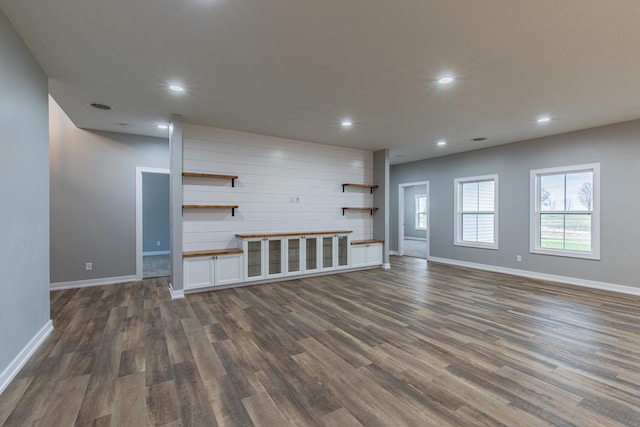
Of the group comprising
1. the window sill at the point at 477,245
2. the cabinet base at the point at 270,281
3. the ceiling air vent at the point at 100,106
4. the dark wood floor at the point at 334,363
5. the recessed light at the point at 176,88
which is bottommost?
the dark wood floor at the point at 334,363

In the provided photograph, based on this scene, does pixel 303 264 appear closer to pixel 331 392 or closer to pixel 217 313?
pixel 217 313

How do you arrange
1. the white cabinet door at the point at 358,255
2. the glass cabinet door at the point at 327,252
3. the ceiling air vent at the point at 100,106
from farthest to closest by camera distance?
1. the white cabinet door at the point at 358,255
2. the glass cabinet door at the point at 327,252
3. the ceiling air vent at the point at 100,106

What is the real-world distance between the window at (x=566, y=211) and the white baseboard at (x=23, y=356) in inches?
290

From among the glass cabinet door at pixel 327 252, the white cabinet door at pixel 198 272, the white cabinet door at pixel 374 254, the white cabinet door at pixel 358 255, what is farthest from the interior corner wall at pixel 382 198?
the white cabinet door at pixel 198 272

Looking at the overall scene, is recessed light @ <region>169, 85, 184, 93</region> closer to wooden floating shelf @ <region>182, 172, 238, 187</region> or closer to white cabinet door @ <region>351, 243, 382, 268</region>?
wooden floating shelf @ <region>182, 172, 238, 187</region>

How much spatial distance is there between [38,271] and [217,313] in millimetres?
1801

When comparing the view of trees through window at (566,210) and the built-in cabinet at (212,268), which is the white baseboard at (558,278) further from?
the built-in cabinet at (212,268)

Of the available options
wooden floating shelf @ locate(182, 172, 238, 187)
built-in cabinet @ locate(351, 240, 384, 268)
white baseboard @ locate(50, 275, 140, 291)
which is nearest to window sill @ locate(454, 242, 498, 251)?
built-in cabinet @ locate(351, 240, 384, 268)

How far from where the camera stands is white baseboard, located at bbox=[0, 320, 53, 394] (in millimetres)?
2180

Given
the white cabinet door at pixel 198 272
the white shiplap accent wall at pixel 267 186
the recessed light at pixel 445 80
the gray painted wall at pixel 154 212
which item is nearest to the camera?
the recessed light at pixel 445 80

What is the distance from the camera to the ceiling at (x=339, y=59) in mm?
2129

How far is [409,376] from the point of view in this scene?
7.68 feet

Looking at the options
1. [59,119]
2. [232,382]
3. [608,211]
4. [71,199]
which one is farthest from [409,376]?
[59,119]

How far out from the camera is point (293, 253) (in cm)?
561
